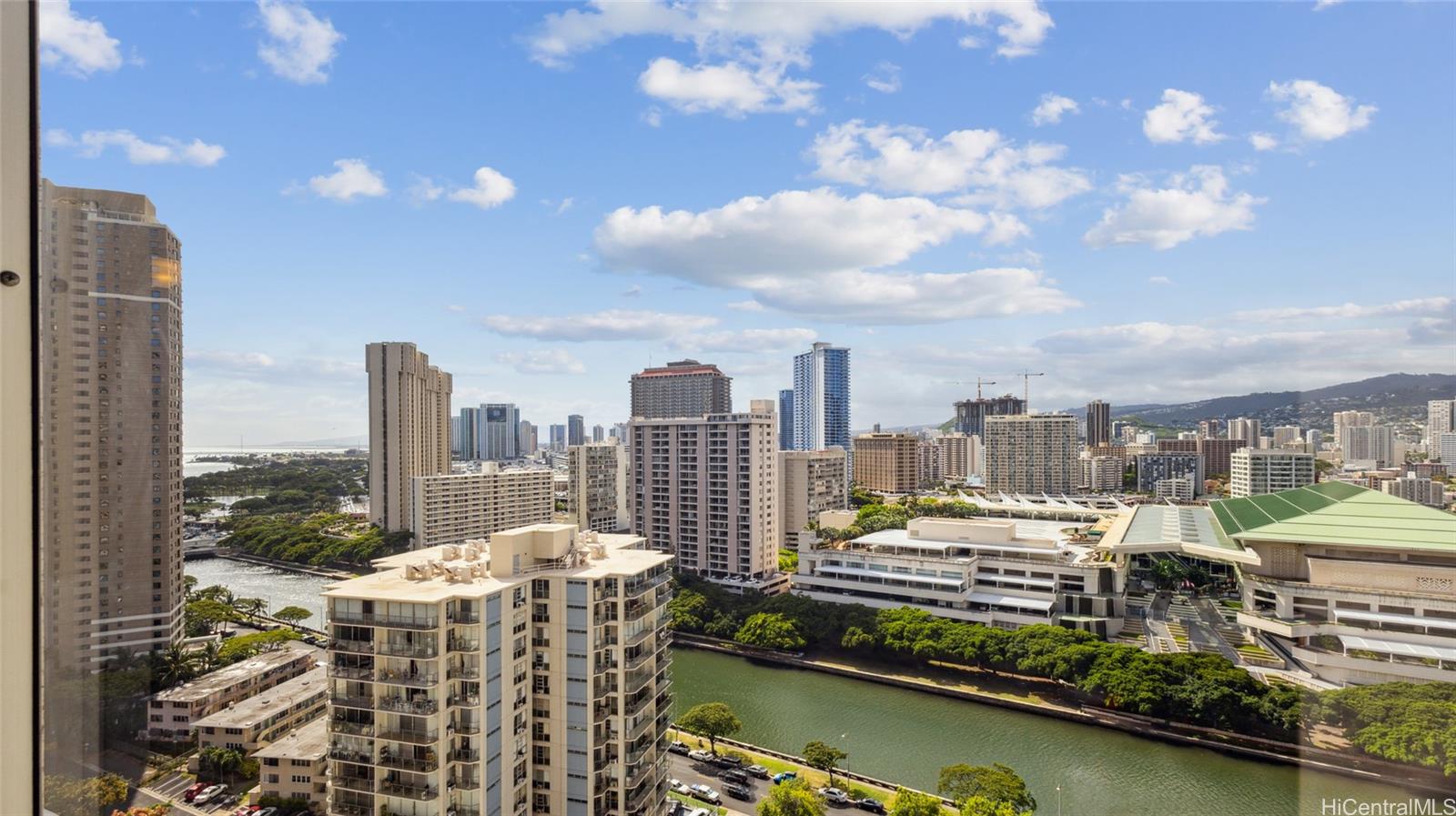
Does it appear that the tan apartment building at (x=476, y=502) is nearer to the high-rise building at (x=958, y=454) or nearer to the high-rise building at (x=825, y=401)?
the high-rise building at (x=958, y=454)

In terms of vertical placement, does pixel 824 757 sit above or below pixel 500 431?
below

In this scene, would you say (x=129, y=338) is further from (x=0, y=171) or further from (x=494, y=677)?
(x=0, y=171)

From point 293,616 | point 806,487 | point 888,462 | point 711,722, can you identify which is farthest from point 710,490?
point 888,462

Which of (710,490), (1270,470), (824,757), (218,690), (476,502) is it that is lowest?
(824,757)

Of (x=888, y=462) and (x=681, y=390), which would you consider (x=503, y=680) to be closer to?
(x=681, y=390)

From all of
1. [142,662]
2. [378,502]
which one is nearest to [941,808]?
[142,662]

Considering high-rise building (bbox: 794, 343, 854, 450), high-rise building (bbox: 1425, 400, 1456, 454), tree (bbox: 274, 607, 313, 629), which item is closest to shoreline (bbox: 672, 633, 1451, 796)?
high-rise building (bbox: 1425, 400, 1456, 454)
